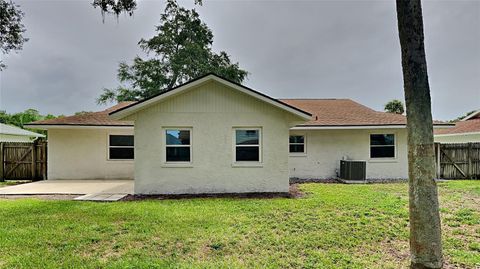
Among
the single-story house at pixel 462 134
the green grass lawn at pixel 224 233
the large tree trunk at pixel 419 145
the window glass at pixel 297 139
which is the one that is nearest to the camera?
the large tree trunk at pixel 419 145

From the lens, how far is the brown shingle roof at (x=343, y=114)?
14.1 metres

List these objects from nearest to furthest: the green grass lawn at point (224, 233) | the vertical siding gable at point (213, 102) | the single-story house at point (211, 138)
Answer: the green grass lawn at point (224, 233) → the single-story house at point (211, 138) → the vertical siding gable at point (213, 102)

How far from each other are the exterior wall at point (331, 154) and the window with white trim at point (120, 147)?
8.73m

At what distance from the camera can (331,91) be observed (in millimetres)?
25953

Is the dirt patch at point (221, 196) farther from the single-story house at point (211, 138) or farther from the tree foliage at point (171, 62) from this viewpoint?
the tree foliage at point (171, 62)

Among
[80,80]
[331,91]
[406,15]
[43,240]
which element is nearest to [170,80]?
[80,80]

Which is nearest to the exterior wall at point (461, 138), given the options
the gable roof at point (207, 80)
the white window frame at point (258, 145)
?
the gable roof at point (207, 80)

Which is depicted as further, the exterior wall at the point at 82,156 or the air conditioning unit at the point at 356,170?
the exterior wall at the point at 82,156

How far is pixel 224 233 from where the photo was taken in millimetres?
5777

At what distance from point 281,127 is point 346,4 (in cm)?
683

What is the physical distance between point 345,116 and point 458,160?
667cm

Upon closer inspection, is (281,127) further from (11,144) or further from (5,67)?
(11,144)

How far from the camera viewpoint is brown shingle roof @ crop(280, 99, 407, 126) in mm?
14062

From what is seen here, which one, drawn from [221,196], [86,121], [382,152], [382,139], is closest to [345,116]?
[382,139]
